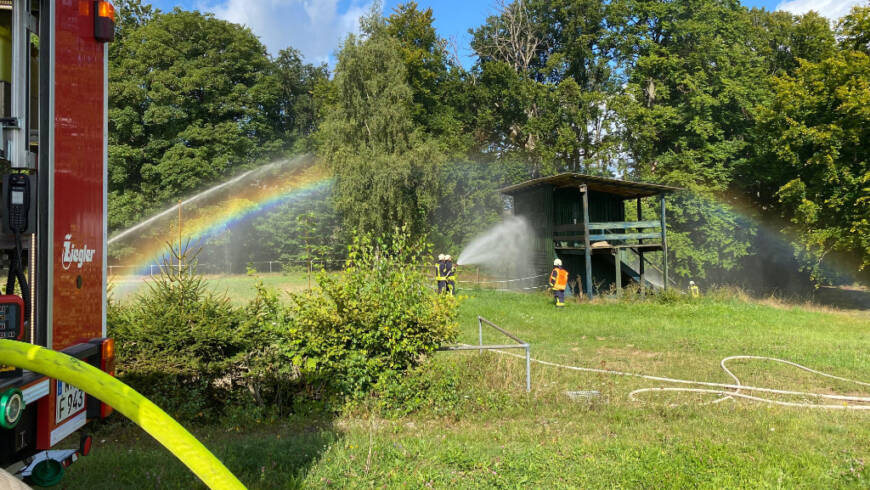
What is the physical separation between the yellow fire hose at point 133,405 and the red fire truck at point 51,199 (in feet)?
4.34

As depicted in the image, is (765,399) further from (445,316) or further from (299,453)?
(299,453)

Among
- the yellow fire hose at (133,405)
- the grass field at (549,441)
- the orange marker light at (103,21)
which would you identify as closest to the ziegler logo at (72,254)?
the orange marker light at (103,21)

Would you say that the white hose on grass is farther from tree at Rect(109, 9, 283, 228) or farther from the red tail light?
tree at Rect(109, 9, 283, 228)

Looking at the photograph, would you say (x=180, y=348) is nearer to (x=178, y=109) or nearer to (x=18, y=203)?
(x=18, y=203)

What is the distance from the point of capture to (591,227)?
69.7 ft

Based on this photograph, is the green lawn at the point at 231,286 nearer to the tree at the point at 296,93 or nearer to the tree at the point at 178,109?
the tree at the point at 178,109

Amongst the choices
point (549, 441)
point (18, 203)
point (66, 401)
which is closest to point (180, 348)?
point (66, 401)

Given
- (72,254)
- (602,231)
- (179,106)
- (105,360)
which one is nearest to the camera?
(72,254)

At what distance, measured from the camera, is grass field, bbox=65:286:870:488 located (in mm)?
4676

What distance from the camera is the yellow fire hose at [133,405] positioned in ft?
4.90

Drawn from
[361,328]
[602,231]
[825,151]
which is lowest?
[361,328]

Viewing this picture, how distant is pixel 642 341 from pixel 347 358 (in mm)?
7996

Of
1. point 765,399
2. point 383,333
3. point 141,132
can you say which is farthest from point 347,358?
point 141,132

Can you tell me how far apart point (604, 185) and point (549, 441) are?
18270 millimetres
